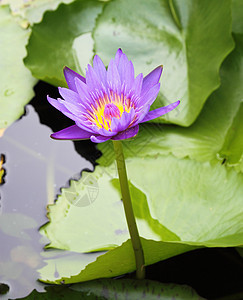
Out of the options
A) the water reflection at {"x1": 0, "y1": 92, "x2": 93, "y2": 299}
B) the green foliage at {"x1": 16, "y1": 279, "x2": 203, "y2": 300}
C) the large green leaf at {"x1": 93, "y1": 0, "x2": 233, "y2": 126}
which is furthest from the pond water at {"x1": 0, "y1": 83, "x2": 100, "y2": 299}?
the large green leaf at {"x1": 93, "y1": 0, "x2": 233, "y2": 126}

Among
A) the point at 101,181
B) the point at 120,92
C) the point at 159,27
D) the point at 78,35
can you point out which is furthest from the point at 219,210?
the point at 78,35

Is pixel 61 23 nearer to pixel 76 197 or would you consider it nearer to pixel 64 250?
pixel 76 197

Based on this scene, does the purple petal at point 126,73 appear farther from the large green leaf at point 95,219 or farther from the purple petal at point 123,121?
the large green leaf at point 95,219

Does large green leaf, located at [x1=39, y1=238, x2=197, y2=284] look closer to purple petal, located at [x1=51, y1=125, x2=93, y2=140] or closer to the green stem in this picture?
the green stem

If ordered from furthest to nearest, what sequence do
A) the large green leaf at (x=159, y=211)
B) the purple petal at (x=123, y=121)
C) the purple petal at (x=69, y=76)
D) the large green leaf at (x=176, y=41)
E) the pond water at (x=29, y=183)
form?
the large green leaf at (x=176, y=41), the pond water at (x=29, y=183), the large green leaf at (x=159, y=211), the purple petal at (x=69, y=76), the purple petal at (x=123, y=121)

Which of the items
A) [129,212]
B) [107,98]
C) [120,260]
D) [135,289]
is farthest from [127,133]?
[135,289]

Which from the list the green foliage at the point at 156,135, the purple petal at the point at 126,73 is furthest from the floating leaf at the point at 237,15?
the purple petal at the point at 126,73
